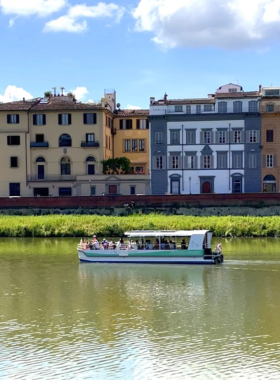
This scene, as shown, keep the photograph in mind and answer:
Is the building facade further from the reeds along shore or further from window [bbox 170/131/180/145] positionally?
the reeds along shore

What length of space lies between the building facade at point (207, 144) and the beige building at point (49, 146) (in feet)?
21.6

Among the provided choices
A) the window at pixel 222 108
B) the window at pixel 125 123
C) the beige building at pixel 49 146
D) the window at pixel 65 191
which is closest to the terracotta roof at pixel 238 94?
the window at pixel 222 108

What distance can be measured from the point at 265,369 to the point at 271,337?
10.1ft

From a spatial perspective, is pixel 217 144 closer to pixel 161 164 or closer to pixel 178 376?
pixel 161 164

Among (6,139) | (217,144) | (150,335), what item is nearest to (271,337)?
(150,335)

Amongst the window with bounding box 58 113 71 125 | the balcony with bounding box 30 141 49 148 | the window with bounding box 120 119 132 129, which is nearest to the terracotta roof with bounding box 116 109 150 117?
the window with bounding box 120 119 132 129

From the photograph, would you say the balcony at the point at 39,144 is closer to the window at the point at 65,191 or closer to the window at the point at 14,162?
the window at the point at 14,162

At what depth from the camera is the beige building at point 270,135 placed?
66312 millimetres

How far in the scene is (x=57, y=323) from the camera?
23.4m

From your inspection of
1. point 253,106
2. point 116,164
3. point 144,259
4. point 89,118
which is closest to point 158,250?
point 144,259

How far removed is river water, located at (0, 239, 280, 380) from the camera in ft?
61.1

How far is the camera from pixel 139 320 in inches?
932

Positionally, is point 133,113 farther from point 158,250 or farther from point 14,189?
point 158,250

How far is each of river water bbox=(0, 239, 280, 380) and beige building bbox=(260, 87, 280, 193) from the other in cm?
2984
